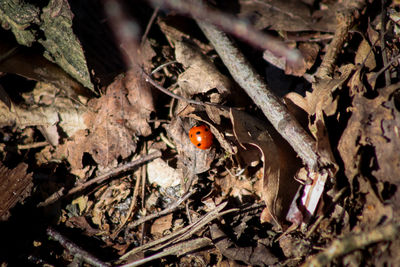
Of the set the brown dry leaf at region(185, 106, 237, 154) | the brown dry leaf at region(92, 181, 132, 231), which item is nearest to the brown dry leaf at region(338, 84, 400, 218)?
the brown dry leaf at region(185, 106, 237, 154)

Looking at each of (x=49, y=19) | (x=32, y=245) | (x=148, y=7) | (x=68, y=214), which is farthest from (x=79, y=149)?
(x=148, y=7)

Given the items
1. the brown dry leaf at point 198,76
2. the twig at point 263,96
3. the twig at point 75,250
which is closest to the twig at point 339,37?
the twig at point 263,96

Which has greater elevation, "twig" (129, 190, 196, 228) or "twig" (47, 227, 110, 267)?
"twig" (129, 190, 196, 228)

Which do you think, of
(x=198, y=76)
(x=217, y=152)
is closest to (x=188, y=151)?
(x=217, y=152)

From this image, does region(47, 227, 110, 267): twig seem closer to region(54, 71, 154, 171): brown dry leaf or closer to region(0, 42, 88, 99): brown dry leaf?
region(54, 71, 154, 171): brown dry leaf

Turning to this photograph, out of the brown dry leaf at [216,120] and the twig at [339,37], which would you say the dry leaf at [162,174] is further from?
the twig at [339,37]
